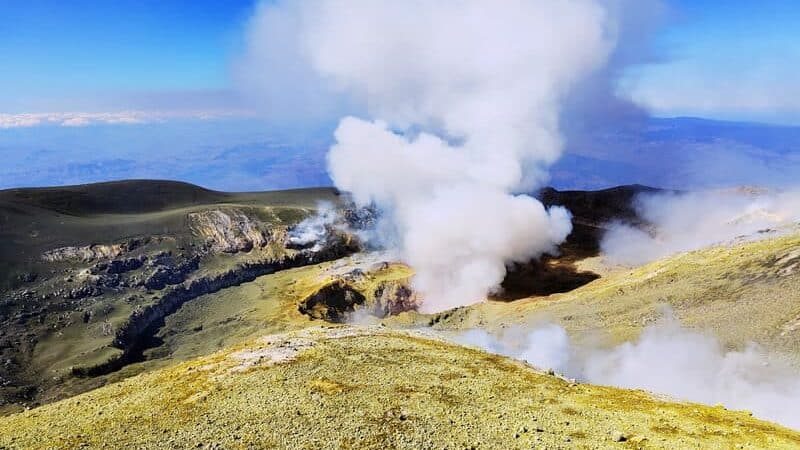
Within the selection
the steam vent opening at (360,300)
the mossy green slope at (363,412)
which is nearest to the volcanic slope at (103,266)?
the steam vent opening at (360,300)

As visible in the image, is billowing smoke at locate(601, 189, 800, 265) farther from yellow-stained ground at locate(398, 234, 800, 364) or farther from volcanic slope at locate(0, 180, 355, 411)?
volcanic slope at locate(0, 180, 355, 411)

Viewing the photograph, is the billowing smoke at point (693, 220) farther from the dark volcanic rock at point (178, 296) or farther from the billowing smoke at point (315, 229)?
the billowing smoke at point (315, 229)

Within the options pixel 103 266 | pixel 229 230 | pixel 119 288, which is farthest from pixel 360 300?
pixel 103 266

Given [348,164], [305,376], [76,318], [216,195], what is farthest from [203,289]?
[305,376]

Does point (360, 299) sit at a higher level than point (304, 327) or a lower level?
higher

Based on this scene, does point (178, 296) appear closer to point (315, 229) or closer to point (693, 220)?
point (315, 229)

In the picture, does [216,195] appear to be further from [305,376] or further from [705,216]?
[305,376]
